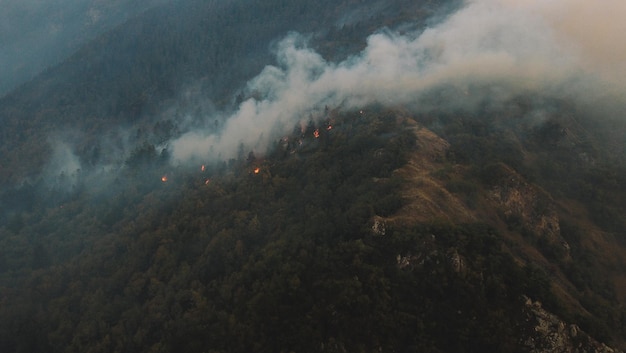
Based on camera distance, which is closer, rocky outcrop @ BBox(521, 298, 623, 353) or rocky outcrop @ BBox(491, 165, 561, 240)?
rocky outcrop @ BBox(521, 298, 623, 353)

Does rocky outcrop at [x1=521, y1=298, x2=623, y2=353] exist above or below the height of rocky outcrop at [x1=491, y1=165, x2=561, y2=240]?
above

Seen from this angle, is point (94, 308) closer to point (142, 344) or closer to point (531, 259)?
point (142, 344)

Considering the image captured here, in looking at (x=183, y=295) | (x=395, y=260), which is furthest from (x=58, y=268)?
(x=395, y=260)

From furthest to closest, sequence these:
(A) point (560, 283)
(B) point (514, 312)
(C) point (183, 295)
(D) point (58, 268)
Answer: (D) point (58, 268) → (C) point (183, 295) → (A) point (560, 283) → (B) point (514, 312)

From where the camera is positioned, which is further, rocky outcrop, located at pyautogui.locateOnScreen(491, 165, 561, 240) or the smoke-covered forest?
rocky outcrop, located at pyautogui.locateOnScreen(491, 165, 561, 240)

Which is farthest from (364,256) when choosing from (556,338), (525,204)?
(525,204)

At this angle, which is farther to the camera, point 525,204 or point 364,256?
point 525,204

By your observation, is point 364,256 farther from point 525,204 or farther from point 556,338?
point 525,204

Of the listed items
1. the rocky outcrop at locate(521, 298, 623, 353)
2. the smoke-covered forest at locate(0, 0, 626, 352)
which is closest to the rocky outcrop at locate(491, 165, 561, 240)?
the smoke-covered forest at locate(0, 0, 626, 352)

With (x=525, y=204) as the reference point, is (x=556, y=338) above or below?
above

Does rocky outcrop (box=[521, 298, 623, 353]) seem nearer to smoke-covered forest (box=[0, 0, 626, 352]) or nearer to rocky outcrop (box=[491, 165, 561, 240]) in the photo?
smoke-covered forest (box=[0, 0, 626, 352])

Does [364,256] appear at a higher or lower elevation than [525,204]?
higher
